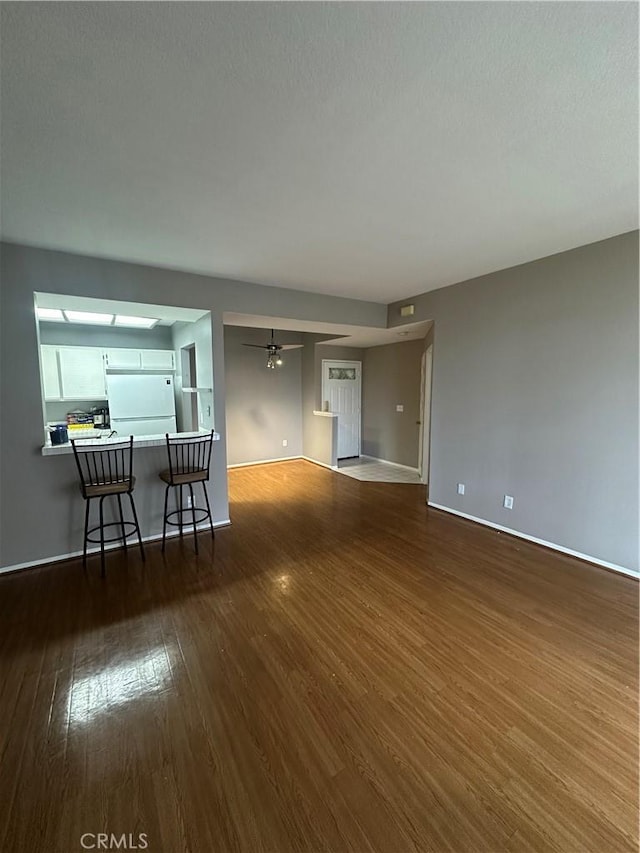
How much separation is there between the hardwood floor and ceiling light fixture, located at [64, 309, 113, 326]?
2.96 metres

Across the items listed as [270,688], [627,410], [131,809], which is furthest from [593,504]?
[131,809]

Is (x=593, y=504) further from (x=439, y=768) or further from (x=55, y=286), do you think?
(x=55, y=286)

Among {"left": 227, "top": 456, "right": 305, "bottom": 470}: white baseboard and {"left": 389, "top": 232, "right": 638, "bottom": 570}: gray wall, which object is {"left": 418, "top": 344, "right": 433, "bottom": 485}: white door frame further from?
{"left": 227, "top": 456, "right": 305, "bottom": 470}: white baseboard

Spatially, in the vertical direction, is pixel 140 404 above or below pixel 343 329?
below

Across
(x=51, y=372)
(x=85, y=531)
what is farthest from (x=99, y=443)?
(x=51, y=372)

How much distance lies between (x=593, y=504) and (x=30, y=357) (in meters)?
4.90

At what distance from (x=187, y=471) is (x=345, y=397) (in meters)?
4.36

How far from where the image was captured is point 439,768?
1.41 m

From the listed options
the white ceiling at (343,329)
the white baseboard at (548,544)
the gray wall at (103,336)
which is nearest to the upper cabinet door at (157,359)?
the gray wall at (103,336)

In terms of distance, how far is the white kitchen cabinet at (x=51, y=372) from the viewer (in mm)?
4633

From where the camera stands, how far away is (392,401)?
6.79 metres

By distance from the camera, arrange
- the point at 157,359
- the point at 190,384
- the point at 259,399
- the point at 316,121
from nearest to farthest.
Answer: the point at 316,121
the point at 190,384
the point at 157,359
the point at 259,399

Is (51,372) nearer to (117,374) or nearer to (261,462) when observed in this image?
(117,374)

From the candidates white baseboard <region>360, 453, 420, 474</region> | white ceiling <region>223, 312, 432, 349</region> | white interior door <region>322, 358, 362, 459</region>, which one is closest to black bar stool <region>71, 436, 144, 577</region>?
white ceiling <region>223, 312, 432, 349</region>
